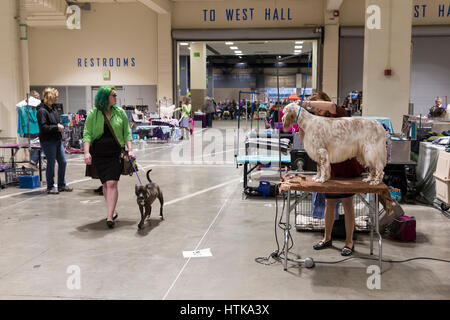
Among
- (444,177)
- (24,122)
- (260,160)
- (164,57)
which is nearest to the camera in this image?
(444,177)

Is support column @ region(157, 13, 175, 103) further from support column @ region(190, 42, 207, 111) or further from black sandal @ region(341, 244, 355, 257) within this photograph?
black sandal @ region(341, 244, 355, 257)

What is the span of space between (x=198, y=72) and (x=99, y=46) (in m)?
5.82

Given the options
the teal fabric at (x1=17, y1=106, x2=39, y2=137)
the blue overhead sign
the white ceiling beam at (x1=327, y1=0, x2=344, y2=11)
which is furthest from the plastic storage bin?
the blue overhead sign

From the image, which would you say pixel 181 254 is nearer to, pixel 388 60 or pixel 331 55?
pixel 388 60

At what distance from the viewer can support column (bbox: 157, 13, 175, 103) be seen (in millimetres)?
16938

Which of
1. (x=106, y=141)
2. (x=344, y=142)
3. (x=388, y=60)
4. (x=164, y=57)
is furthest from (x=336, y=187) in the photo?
(x=164, y=57)

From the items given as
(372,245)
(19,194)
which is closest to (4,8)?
(19,194)

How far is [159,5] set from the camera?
15.4 metres

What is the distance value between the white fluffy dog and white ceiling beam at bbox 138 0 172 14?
A: 501 inches

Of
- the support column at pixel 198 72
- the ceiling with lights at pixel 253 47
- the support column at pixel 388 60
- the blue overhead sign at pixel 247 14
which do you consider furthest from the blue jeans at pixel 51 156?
the ceiling with lights at pixel 253 47

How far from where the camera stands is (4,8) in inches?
380

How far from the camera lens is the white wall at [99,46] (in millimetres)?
17328
